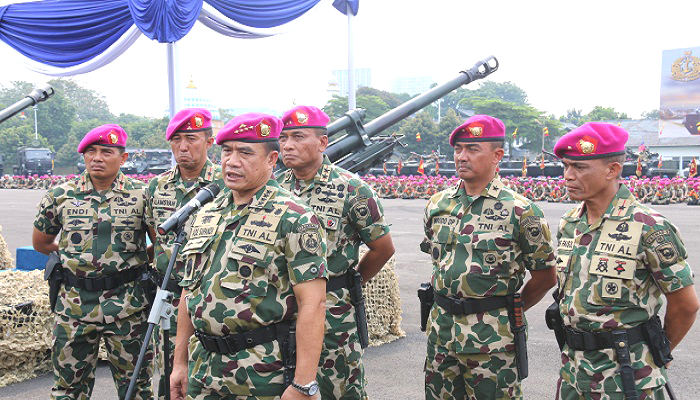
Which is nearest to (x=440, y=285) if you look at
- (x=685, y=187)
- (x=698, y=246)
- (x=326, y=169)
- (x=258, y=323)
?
(x=326, y=169)

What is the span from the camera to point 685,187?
2209 centimetres

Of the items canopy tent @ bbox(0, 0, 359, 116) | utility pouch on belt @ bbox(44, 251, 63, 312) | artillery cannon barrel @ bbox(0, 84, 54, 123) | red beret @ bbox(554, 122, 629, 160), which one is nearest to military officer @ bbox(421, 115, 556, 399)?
red beret @ bbox(554, 122, 629, 160)

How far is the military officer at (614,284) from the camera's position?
2.78m

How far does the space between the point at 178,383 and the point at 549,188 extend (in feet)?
75.1

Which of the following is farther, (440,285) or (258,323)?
(440,285)

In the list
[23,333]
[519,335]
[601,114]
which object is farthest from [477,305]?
[601,114]

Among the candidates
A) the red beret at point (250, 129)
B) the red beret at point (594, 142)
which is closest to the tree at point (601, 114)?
the red beret at point (594, 142)

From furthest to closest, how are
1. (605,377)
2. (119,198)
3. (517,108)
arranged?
(517,108) → (119,198) → (605,377)

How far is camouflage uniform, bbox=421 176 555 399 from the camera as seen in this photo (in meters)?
3.46

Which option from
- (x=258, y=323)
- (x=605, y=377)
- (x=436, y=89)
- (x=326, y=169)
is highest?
(x=436, y=89)

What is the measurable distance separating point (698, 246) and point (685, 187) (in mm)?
10717

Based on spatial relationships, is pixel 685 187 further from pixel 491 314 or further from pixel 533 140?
pixel 533 140

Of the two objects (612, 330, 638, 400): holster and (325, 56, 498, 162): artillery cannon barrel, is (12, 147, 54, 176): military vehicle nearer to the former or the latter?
(325, 56, 498, 162): artillery cannon barrel

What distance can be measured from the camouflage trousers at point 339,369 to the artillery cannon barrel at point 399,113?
2.00 metres
